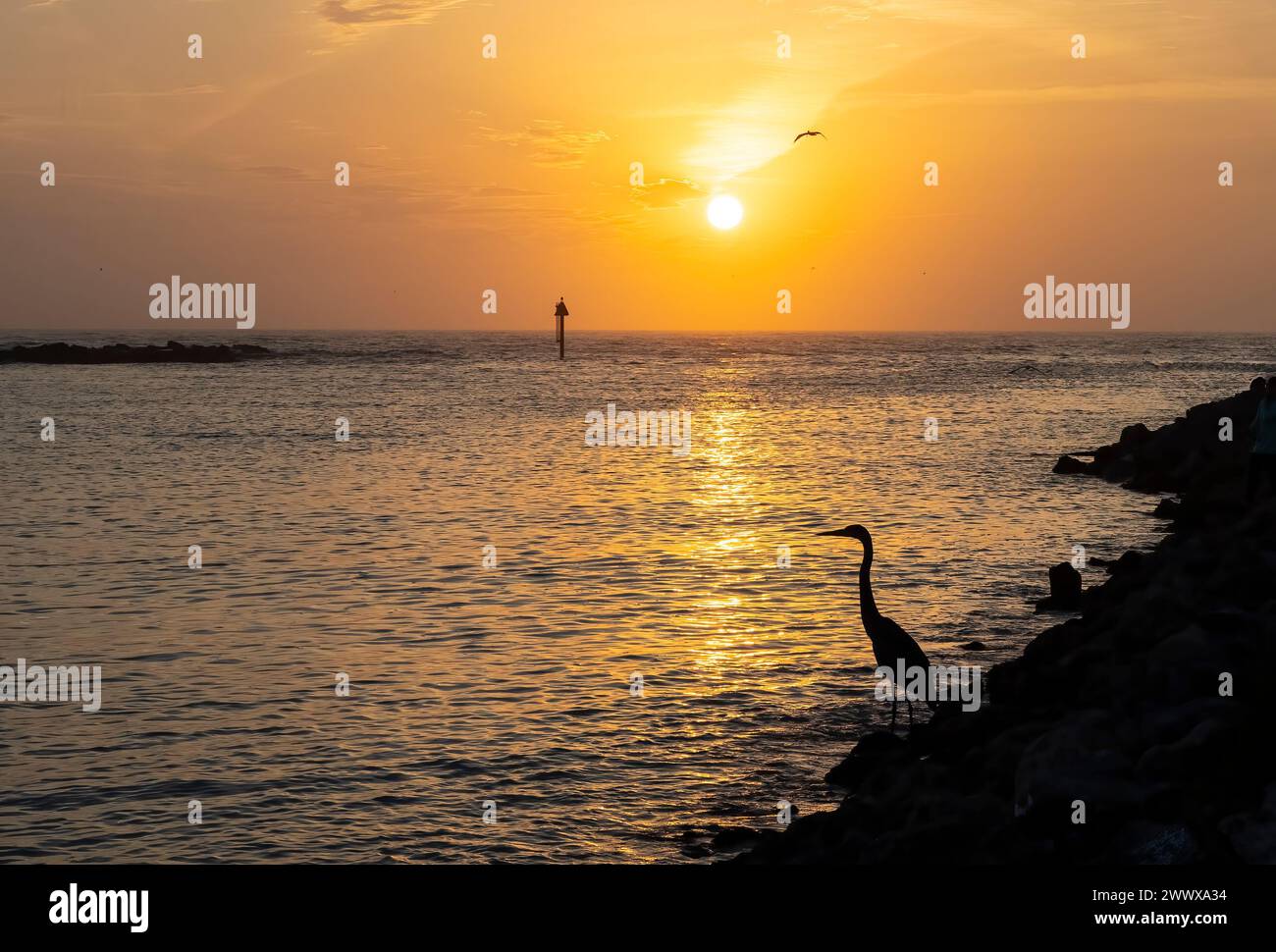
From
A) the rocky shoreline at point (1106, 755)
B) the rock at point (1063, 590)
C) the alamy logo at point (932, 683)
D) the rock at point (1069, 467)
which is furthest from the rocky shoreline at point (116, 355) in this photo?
the rocky shoreline at point (1106, 755)

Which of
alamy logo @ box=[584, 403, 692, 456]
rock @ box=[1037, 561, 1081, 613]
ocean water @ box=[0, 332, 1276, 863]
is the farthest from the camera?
alamy logo @ box=[584, 403, 692, 456]

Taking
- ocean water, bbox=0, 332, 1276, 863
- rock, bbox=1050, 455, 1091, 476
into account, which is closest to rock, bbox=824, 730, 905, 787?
ocean water, bbox=0, 332, 1276, 863

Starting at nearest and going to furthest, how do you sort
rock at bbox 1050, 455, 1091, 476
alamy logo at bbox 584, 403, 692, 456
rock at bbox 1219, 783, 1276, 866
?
rock at bbox 1219, 783, 1276, 866 → rock at bbox 1050, 455, 1091, 476 → alamy logo at bbox 584, 403, 692, 456

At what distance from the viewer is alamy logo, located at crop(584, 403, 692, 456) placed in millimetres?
49166

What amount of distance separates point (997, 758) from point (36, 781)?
8.23 m

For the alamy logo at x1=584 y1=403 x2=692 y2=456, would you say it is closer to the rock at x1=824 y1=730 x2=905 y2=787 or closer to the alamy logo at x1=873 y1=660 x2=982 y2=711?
the alamy logo at x1=873 y1=660 x2=982 y2=711

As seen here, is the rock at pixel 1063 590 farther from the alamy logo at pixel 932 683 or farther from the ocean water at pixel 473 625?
the alamy logo at pixel 932 683

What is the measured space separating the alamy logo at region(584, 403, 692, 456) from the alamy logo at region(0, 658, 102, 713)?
3073 cm

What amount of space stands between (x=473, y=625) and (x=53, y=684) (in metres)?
5.34

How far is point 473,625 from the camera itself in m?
17.6
